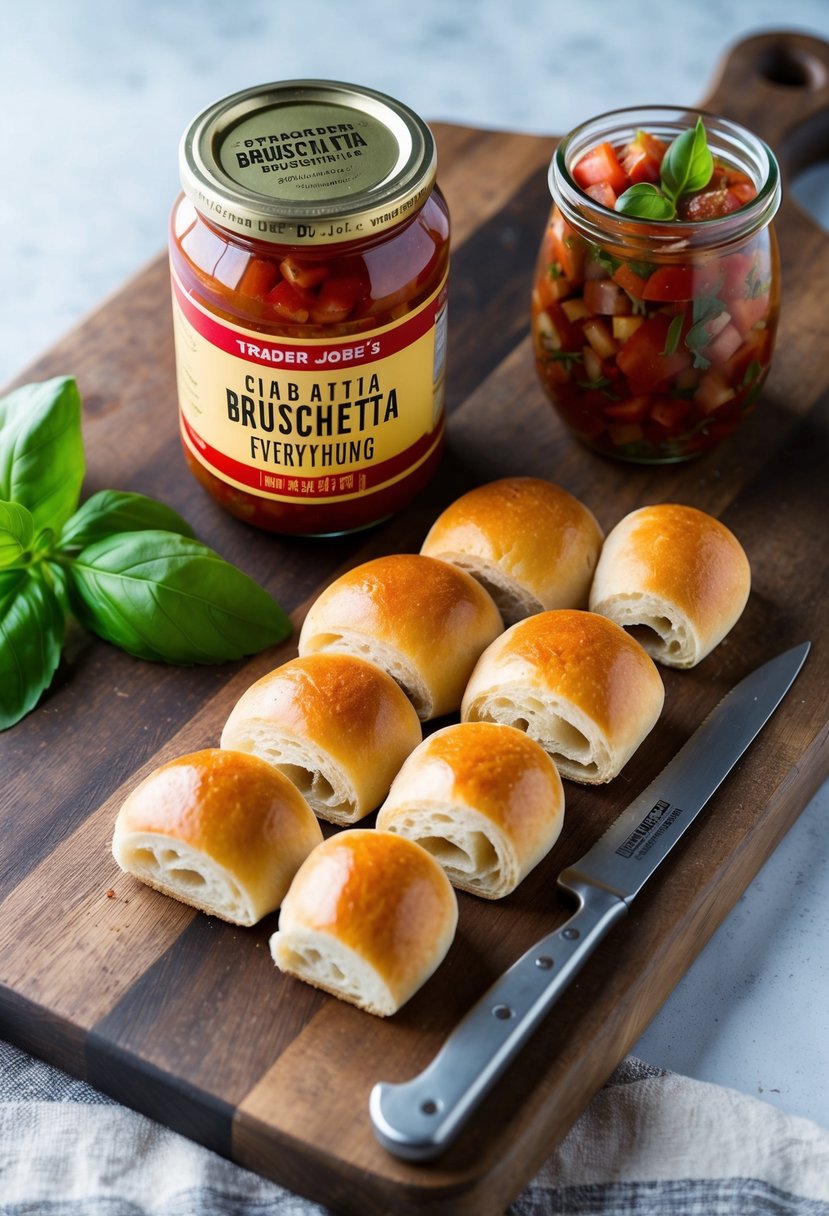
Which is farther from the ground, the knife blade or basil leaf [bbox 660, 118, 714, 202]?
basil leaf [bbox 660, 118, 714, 202]

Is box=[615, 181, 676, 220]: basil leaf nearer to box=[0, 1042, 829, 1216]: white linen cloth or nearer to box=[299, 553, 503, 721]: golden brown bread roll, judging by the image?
box=[299, 553, 503, 721]: golden brown bread roll

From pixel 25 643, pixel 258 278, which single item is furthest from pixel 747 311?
pixel 25 643

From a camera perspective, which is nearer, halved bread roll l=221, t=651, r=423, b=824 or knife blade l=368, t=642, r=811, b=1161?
knife blade l=368, t=642, r=811, b=1161

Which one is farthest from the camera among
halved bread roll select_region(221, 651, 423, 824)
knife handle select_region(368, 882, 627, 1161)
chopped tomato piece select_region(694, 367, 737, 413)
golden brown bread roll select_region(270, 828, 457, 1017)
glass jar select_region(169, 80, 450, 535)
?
chopped tomato piece select_region(694, 367, 737, 413)

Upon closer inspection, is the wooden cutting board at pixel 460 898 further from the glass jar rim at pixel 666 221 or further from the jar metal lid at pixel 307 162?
the jar metal lid at pixel 307 162

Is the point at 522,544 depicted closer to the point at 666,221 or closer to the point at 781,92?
the point at 666,221

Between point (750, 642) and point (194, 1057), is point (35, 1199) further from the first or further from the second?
point (750, 642)

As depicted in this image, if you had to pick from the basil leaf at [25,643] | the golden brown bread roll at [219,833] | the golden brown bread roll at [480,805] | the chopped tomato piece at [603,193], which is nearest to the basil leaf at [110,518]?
the basil leaf at [25,643]

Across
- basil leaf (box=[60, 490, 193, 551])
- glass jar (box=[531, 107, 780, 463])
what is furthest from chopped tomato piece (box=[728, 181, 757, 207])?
basil leaf (box=[60, 490, 193, 551])
